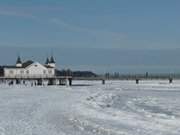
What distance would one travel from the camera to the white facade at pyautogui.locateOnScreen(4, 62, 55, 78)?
11209 centimetres

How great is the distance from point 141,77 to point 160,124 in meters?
114

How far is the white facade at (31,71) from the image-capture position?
11209 centimetres

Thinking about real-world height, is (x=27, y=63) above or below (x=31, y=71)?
above

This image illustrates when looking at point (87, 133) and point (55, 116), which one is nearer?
point (87, 133)

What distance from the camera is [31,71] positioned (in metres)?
113

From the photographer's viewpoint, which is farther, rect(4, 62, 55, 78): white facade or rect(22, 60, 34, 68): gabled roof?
rect(22, 60, 34, 68): gabled roof

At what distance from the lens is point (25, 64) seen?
118m

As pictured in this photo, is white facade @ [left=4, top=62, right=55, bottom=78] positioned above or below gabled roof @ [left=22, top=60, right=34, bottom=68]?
below

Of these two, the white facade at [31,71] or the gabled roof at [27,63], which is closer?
the white facade at [31,71]

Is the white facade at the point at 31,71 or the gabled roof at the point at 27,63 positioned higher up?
the gabled roof at the point at 27,63

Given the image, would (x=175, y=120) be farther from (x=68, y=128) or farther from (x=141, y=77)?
(x=141, y=77)

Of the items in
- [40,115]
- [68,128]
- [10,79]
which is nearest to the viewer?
[68,128]

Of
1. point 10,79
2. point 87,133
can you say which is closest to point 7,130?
point 87,133

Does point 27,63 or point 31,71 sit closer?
point 31,71
